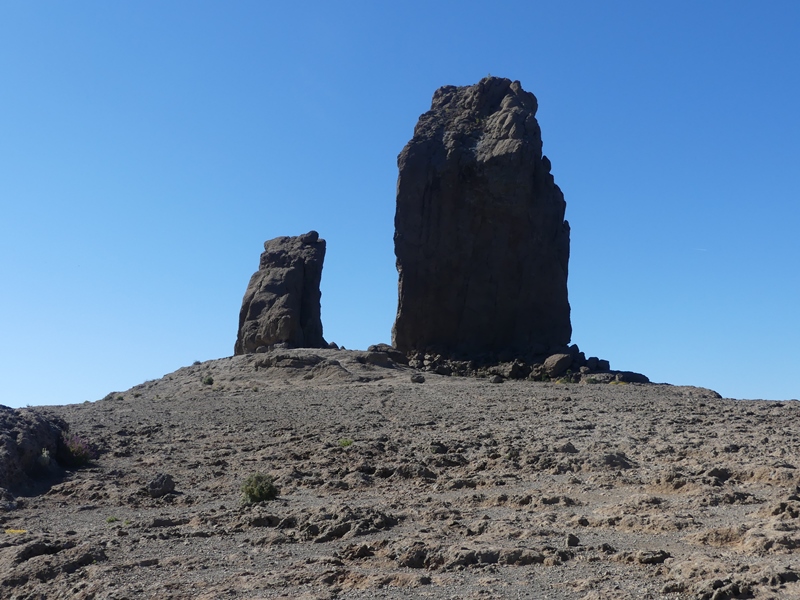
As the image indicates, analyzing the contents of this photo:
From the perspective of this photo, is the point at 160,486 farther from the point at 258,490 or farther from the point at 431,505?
the point at 431,505

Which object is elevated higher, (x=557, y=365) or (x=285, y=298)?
(x=285, y=298)

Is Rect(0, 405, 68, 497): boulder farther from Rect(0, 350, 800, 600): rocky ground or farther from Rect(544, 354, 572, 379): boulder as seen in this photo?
Rect(544, 354, 572, 379): boulder

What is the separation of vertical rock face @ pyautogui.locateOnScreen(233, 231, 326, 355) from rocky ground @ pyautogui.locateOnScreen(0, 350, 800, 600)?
55.1ft

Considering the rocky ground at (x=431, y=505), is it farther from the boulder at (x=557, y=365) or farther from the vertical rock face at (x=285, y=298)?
the vertical rock face at (x=285, y=298)

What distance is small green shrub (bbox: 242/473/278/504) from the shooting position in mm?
12141

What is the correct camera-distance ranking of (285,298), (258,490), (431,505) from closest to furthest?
(431,505) < (258,490) < (285,298)

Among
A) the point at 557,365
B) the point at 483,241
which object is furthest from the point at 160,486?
the point at 483,241

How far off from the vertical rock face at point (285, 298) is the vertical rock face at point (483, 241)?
176 inches

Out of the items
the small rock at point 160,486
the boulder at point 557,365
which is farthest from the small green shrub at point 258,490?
the boulder at point 557,365

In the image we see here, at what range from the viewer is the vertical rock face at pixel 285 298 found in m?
40.0

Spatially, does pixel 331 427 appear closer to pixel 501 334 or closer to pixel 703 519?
pixel 703 519

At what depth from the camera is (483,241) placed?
40.7 m

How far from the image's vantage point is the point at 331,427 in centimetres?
1928

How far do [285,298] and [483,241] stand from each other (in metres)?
9.71
